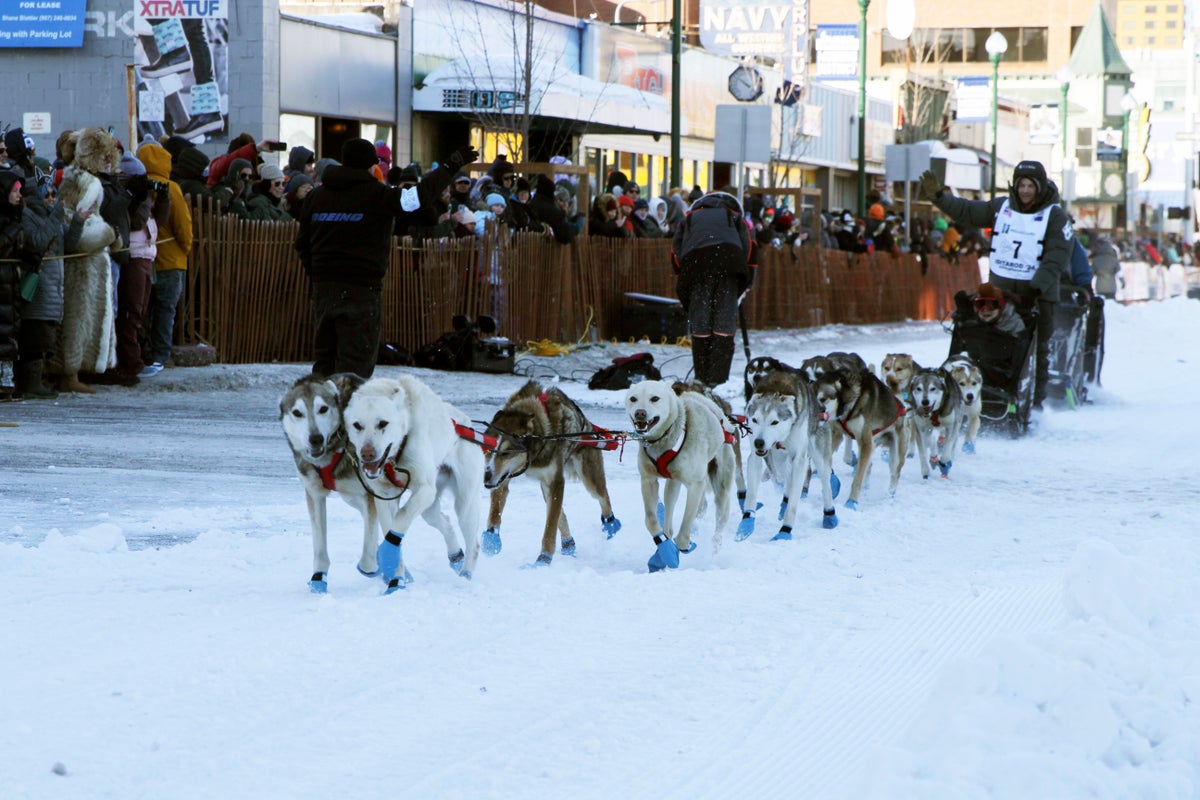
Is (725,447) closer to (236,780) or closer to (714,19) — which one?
(236,780)

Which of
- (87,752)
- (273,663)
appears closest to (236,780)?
(87,752)

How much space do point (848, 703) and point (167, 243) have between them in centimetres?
869

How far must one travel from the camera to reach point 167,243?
11953 mm

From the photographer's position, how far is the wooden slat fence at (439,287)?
13.1 metres

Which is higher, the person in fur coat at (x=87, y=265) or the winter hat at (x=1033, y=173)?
the winter hat at (x=1033, y=173)

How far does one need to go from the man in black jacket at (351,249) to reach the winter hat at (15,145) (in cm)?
383

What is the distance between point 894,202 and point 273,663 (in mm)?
41886

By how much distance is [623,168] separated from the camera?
30.2 meters

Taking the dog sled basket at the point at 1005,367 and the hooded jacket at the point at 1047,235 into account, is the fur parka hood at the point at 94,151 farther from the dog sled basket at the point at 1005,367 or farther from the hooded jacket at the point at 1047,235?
the hooded jacket at the point at 1047,235

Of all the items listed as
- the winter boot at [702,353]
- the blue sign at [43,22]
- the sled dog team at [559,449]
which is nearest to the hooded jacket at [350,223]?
the sled dog team at [559,449]

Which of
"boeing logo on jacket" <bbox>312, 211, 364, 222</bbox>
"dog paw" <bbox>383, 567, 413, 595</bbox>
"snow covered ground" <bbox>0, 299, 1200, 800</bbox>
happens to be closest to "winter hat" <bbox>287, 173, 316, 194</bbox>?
"boeing logo on jacket" <bbox>312, 211, 364, 222</bbox>

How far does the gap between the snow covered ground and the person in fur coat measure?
243 cm

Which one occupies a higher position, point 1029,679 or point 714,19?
point 714,19

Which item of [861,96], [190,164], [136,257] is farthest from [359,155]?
[861,96]
